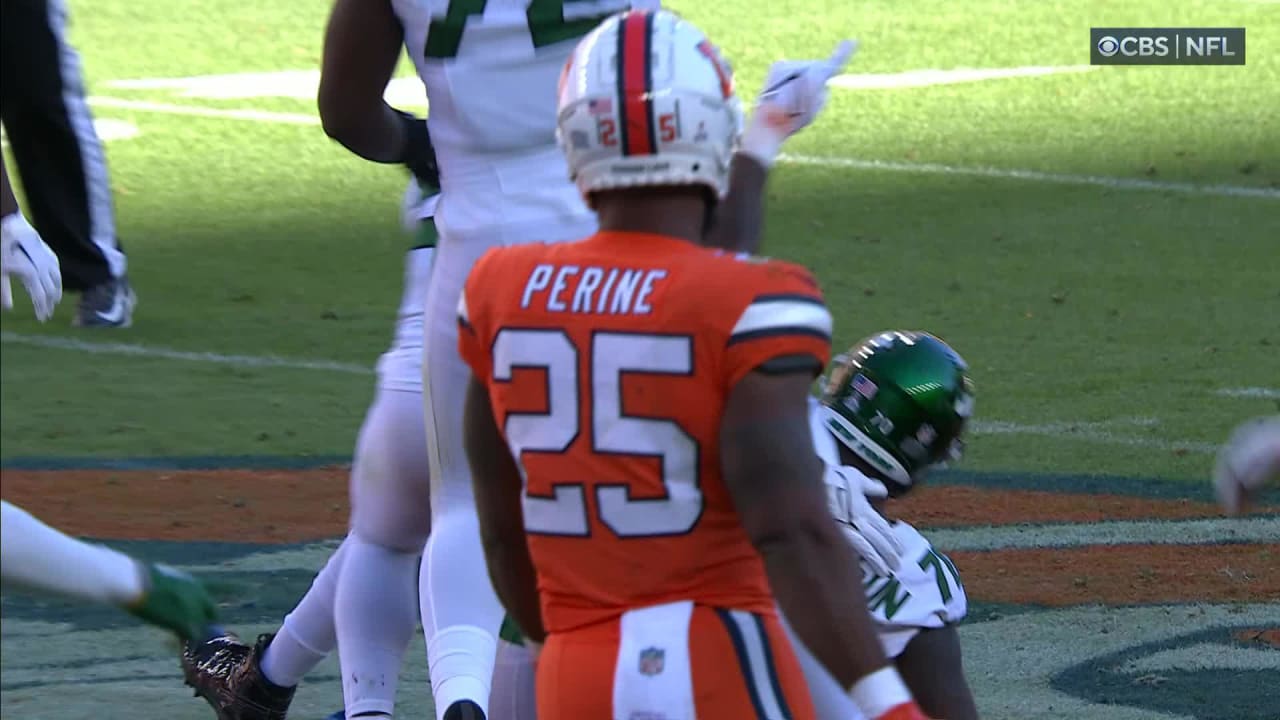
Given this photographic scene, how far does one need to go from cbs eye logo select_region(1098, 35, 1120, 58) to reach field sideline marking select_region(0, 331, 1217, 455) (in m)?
7.64

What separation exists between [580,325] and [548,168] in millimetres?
1003

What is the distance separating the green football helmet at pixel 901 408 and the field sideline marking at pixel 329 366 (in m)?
3.76

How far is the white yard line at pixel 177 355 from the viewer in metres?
9.28

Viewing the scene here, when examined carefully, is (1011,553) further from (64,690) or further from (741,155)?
(741,155)

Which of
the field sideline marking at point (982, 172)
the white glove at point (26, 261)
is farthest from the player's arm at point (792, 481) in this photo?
the field sideline marking at point (982, 172)

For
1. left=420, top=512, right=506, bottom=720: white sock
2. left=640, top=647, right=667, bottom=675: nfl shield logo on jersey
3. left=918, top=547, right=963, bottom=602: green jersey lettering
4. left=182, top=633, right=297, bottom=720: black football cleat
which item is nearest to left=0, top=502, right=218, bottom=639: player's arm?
left=640, top=647, right=667, bottom=675: nfl shield logo on jersey

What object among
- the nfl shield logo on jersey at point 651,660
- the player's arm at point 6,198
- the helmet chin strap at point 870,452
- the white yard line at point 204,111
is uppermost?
the nfl shield logo on jersey at point 651,660

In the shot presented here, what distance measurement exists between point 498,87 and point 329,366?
5587 mm

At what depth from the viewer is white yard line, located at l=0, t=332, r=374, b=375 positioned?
9281mm

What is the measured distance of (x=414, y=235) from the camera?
4.40m

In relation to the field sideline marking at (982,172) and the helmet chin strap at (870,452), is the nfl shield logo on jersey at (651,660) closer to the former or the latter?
the helmet chin strap at (870,452)

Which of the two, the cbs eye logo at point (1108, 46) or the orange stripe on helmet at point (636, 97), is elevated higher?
the orange stripe on helmet at point (636, 97)

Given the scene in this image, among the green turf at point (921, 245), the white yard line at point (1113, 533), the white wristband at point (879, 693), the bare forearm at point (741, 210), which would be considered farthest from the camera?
the green turf at point (921, 245)

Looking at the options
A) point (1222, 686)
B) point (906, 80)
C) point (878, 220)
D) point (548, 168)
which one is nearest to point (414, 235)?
point (548, 168)
